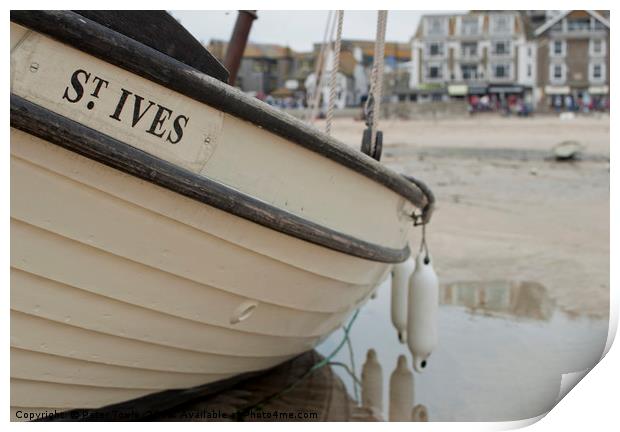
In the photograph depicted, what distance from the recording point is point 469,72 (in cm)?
4128

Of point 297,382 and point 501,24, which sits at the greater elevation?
point 501,24

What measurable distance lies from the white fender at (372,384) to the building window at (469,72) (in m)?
38.5

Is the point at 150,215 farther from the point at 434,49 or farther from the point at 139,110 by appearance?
the point at 434,49

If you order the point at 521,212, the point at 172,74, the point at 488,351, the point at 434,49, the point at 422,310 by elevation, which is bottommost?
the point at 488,351

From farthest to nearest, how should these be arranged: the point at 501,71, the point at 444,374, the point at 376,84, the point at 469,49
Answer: the point at 501,71 → the point at 469,49 → the point at 444,374 → the point at 376,84

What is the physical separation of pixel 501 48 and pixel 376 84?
3771 cm

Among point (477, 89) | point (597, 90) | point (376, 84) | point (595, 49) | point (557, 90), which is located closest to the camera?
point (376, 84)

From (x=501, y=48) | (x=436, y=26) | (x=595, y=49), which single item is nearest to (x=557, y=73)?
(x=501, y=48)

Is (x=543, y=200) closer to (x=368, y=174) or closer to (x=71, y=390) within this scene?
(x=368, y=174)

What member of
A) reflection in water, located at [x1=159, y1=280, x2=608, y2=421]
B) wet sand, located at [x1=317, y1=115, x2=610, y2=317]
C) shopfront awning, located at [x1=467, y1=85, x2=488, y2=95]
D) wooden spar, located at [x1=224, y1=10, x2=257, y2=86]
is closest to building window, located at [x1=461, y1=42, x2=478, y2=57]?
shopfront awning, located at [x1=467, y1=85, x2=488, y2=95]

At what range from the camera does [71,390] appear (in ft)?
9.04

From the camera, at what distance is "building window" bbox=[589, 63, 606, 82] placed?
34.6 m

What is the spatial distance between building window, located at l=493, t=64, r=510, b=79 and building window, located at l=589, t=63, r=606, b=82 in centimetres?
452

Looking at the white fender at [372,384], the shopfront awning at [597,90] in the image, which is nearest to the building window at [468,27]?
the shopfront awning at [597,90]
